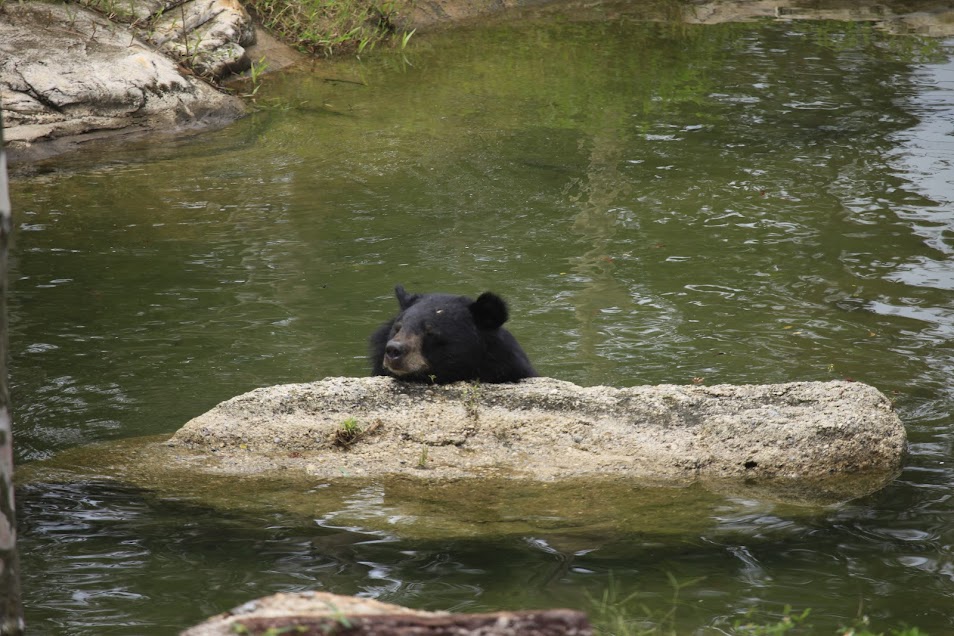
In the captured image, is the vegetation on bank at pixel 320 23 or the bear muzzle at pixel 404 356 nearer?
the bear muzzle at pixel 404 356

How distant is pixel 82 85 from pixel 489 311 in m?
8.70

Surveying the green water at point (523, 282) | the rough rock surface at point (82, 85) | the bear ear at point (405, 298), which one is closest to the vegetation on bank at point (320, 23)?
the green water at point (523, 282)

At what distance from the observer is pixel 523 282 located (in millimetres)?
9039

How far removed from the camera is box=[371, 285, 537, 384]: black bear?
5.63 meters

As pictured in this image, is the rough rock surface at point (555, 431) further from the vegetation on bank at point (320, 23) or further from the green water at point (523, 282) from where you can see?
the vegetation on bank at point (320, 23)

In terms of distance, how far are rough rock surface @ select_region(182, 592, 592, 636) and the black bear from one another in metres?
2.80

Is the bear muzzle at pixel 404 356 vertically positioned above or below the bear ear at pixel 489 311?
below

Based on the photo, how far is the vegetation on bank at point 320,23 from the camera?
1620 cm

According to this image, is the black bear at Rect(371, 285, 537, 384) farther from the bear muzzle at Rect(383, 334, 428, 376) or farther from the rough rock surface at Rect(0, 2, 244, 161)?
the rough rock surface at Rect(0, 2, 244, 161)

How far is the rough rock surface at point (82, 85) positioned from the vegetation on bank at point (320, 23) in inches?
99.9

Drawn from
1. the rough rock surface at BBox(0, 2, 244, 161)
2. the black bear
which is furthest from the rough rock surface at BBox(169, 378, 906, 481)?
the rough rock surface at BBox(0, 2, 244, 161)

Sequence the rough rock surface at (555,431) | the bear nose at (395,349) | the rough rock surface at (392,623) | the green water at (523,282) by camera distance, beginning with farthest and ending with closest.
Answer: the bear nose at (395,349), the rough rock surface at (555,431), the green water at (523,282), the rough rock surface at (392,623)

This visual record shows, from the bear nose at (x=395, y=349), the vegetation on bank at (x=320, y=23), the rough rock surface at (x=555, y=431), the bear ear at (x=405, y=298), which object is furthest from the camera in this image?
the vegetation on bank at (x=320, y=23)

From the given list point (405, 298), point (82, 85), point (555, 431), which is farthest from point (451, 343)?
point (82, 85)
